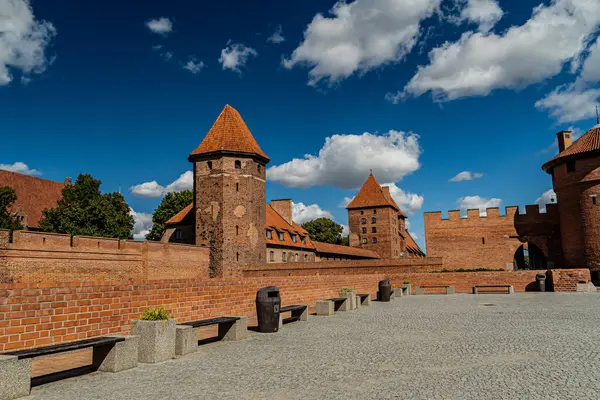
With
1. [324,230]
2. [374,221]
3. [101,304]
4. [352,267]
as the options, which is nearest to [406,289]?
[352,267]

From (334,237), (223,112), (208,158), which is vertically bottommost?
(334,237)

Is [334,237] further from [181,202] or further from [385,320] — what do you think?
[385,320]

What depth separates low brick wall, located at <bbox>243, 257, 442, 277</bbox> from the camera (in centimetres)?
3069

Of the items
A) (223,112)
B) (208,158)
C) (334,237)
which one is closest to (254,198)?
(208,158)

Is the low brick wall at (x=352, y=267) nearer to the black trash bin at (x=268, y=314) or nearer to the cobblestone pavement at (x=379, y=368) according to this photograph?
the cobblestone pavement at (x=379, y=368)

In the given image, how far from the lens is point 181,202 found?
4847 cm

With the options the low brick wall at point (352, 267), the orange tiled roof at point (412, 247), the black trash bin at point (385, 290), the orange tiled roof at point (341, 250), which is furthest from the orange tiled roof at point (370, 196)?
the black trash bin at point (385, 290)

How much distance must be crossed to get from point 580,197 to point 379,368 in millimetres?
31567

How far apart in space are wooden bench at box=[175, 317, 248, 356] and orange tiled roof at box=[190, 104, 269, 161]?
26237mm

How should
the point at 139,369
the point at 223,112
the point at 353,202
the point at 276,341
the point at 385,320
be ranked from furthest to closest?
the point at 353,202 → the point at 223,112 → the point at 385,320 → the point at 276,341 → the point at 139,369

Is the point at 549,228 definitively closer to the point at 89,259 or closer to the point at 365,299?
the point at 365,299

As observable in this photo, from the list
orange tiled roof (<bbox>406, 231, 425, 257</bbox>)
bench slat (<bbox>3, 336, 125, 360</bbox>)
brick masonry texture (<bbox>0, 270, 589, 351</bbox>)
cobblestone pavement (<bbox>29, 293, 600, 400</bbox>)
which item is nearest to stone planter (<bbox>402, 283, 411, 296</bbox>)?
brick masonry texture (<bbox>0, 270, 589, 351</bbox>)

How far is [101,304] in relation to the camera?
8375mm

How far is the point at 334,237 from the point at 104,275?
4395 centimetres
